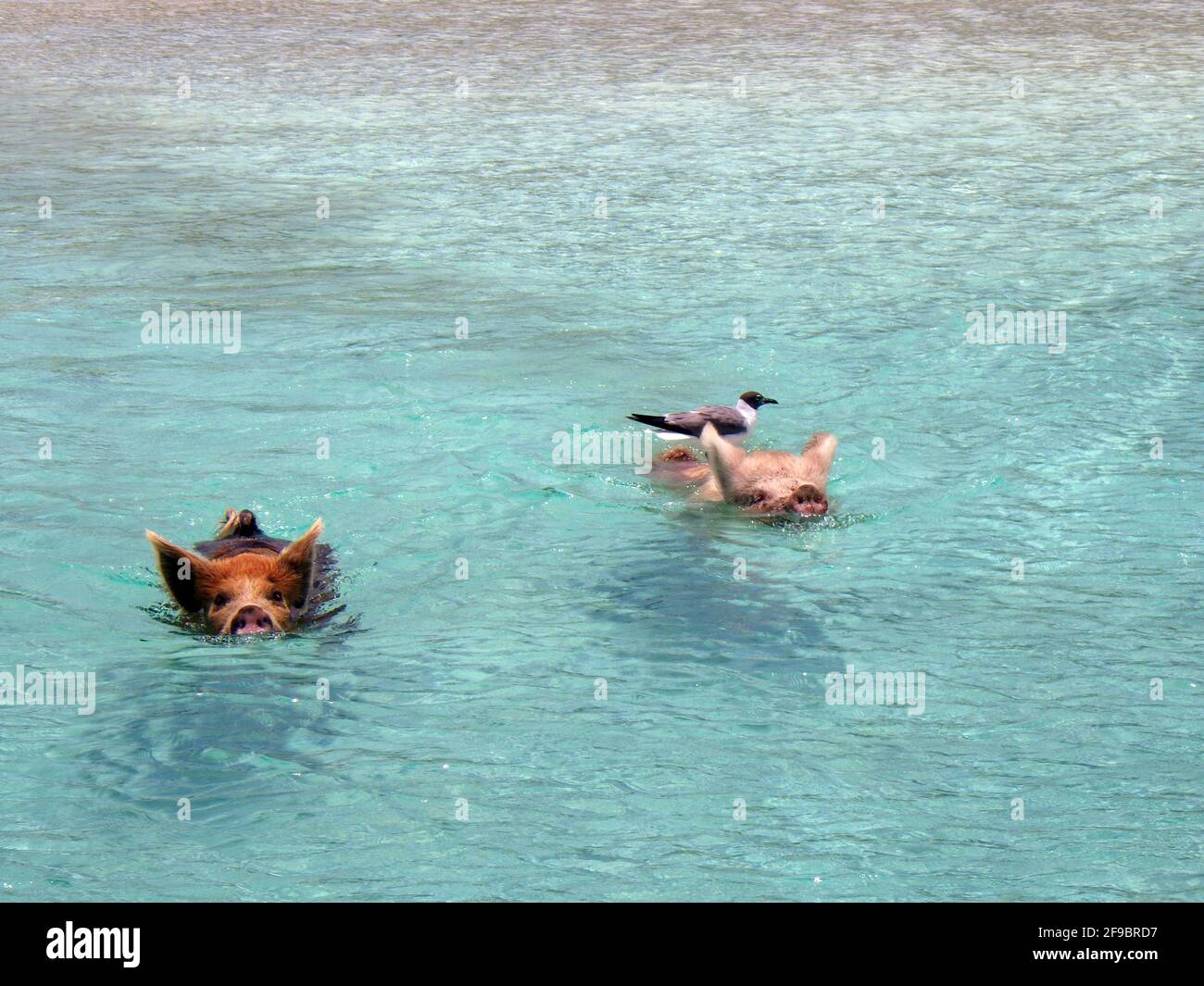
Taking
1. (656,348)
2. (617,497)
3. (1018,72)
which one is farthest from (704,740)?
(1018,72)

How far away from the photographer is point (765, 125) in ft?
64.8

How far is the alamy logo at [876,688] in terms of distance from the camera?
7.91 metres

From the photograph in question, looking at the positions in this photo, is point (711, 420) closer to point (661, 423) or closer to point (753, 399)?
point (661, 423)

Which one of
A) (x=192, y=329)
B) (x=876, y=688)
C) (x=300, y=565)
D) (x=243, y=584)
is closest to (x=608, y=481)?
(x=300, y=565)

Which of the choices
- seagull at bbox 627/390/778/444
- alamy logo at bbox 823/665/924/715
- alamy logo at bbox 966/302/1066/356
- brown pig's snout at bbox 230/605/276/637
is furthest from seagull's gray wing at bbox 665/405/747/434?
brown pig's snout at bbox 230/605/276/637

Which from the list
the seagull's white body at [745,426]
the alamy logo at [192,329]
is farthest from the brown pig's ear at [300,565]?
the alamy logo at [192,329]

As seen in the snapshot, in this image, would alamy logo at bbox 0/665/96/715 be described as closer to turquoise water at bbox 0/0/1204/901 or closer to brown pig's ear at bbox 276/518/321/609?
turquoise water at bbox 0/0/1204/901

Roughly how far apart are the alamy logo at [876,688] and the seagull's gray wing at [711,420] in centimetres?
281

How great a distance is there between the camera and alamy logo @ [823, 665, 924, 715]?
791cm

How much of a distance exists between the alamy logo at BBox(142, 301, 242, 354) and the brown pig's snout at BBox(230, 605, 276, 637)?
5537 millimetres

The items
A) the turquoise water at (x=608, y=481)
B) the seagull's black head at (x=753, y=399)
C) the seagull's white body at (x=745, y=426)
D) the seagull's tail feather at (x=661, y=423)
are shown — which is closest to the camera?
the turquoise water at (x=608, y=481)

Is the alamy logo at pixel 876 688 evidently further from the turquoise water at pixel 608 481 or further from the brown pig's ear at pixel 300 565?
the brown pig's ear at pixel 300 565
